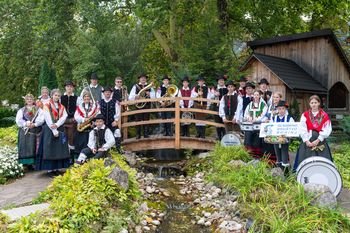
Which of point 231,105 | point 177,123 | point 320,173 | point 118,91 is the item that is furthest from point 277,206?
point 118,91

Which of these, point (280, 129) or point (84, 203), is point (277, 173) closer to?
point (280, 129)

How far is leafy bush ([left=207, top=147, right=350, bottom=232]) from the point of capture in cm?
461

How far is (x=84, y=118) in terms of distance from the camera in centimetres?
757

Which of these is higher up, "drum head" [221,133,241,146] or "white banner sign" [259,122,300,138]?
"white banner sign" [259,122,300,138]

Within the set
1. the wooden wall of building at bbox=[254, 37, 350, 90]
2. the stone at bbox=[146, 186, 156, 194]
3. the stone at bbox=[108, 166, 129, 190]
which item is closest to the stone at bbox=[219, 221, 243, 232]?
the stone at bbox=[108, 166, 129, 190]

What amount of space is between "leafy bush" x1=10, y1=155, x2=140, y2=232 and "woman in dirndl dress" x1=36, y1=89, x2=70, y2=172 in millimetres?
1569

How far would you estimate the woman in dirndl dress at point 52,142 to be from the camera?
7.03 m

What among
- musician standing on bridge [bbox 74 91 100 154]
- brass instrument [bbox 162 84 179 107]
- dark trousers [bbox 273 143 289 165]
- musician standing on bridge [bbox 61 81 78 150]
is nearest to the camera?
dark trousers [bbox 273 143 289 165]

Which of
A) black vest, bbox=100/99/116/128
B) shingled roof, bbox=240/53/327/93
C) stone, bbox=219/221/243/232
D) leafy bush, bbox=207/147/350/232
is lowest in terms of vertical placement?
stone, bbox=219/221/243/232

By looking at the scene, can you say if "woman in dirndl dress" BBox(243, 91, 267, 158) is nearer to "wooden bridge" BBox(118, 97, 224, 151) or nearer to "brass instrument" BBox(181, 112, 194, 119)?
"wooden bridge" BBox(118, 97, 224, 151)

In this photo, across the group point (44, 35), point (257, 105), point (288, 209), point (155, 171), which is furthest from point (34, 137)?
point (44, 35)

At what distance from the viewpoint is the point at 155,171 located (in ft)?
28.9

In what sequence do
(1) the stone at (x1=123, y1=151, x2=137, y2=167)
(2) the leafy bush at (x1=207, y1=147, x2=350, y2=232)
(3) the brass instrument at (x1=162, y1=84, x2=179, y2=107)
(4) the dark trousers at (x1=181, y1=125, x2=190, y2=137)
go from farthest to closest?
(4) the dark trousers at (x1=181, y1=125, x2=190, y2=137) → (3) the brass instrument at (x1=162, y1=84, x2=179, y2=107) → (1) the stone at (x1=123, y1=151, x2=137, y2=167) → (2) the leafy bush at (x1=207, y1=147, x2=350, y2=232)

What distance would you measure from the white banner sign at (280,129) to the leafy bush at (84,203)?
2.56 meters
